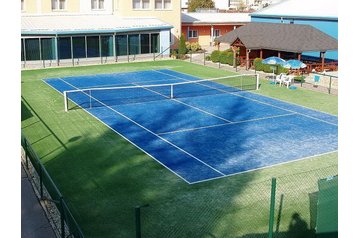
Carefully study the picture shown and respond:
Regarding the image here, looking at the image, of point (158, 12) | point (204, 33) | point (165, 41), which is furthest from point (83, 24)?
point (204, 33)

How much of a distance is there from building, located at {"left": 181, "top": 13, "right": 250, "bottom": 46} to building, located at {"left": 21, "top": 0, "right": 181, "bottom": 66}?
271 inches

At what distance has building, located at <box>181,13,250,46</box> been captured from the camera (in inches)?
2391

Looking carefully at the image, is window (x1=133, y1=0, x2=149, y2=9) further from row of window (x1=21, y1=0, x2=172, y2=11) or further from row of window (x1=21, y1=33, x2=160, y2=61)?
row of window (x1=21, y1=33, x2=160, y2=61)

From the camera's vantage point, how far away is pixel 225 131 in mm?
22859

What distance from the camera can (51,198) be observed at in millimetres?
14672

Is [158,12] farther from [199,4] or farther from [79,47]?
[199,4]

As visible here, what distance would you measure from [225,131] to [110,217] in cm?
1026

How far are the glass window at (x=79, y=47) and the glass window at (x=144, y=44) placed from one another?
6.19m

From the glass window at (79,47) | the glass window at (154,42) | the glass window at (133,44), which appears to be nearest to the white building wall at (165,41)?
the glass window at (154,42)

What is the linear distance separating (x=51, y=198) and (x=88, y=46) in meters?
33.5

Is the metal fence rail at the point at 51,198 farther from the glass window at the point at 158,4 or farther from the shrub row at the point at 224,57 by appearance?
the glass window at the point at 158,4
